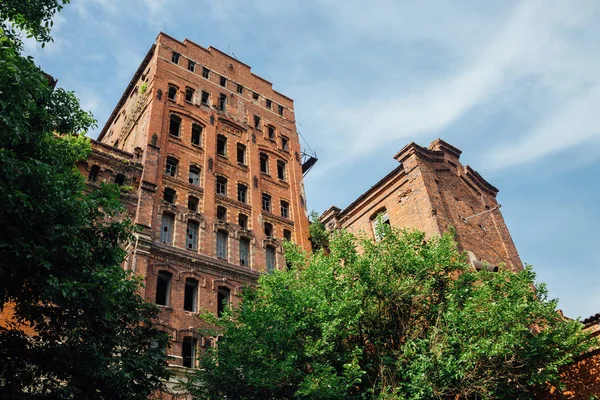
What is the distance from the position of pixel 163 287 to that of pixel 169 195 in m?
5.61

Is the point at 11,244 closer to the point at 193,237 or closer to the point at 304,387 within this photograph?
the point at 304,387

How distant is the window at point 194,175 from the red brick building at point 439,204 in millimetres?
8608

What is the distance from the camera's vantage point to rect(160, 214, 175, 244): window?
80.1 ft

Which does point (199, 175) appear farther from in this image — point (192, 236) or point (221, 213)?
point (192, 236)

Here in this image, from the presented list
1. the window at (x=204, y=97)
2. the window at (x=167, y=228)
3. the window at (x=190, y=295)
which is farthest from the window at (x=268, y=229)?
the window at (x=204, y=97)

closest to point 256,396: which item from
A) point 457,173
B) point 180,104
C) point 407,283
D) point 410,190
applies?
point 407,283

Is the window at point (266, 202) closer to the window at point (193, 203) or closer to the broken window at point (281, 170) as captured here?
the broken window at point (281, 170)

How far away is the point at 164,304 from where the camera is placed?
22.4 meters

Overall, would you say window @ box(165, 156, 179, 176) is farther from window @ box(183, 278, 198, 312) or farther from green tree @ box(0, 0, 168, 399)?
green tree @ box(0, 0, 168, 399)

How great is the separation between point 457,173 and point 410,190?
444 cm

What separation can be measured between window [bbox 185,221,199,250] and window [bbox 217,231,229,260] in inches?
53.5

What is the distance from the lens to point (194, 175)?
28.6 metres

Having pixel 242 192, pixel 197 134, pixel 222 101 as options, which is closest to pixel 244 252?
pixel 242 192

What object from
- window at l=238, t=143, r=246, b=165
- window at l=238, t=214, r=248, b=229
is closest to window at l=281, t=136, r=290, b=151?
window at l=238, t=143, r=246, b=165
